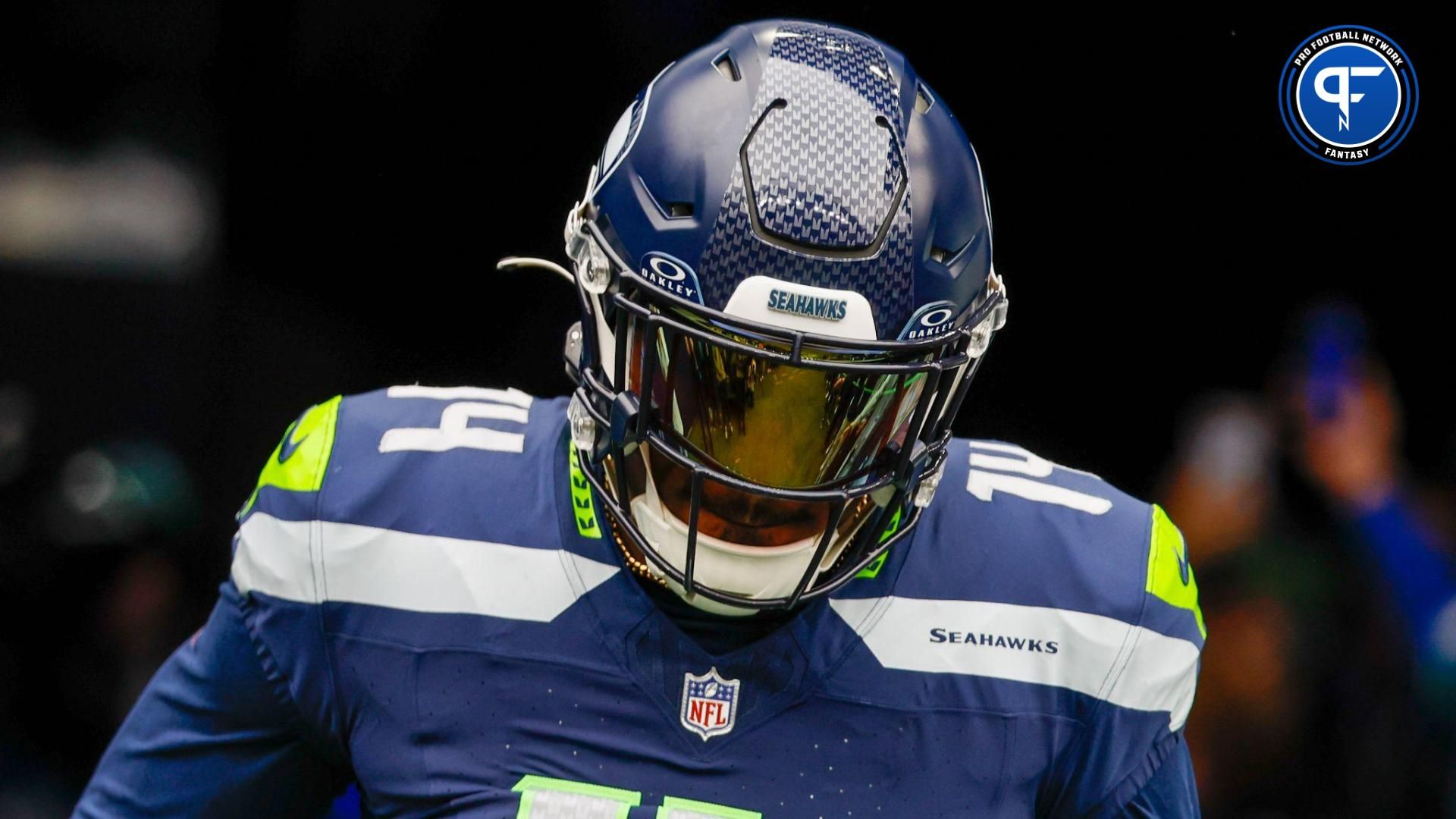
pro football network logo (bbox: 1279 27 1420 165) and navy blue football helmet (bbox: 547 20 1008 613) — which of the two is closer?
navy blue football helmet (bbox: 547 20 1008 613)

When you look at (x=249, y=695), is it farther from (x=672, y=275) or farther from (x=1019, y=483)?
(x=1019, y=483)

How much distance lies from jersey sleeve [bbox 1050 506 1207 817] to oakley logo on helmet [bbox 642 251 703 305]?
532 millimetres

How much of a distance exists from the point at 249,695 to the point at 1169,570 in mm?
873

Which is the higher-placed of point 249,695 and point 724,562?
point 724,562

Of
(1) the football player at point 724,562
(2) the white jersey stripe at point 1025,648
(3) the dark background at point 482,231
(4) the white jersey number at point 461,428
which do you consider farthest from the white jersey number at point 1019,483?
(3) the dark background at point 482,231

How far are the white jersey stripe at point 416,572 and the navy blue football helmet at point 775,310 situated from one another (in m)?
0.11

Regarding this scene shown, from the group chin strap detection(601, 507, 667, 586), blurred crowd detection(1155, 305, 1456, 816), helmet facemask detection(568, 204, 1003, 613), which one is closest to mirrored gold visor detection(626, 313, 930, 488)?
helmet facemask detection(568, 204, 1003, 613)

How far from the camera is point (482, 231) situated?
278 centimetres

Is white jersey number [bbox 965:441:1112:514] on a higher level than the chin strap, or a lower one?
higher

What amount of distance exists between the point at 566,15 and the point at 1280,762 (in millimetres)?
1781

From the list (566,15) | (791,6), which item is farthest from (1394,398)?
(566,15)

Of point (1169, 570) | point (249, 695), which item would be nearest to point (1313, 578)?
point (1169, 570)

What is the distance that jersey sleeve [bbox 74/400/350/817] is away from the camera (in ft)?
4.62

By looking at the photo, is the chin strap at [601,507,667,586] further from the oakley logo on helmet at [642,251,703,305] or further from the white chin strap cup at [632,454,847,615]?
the oakley logo on helmet at [642,251,703,305]
